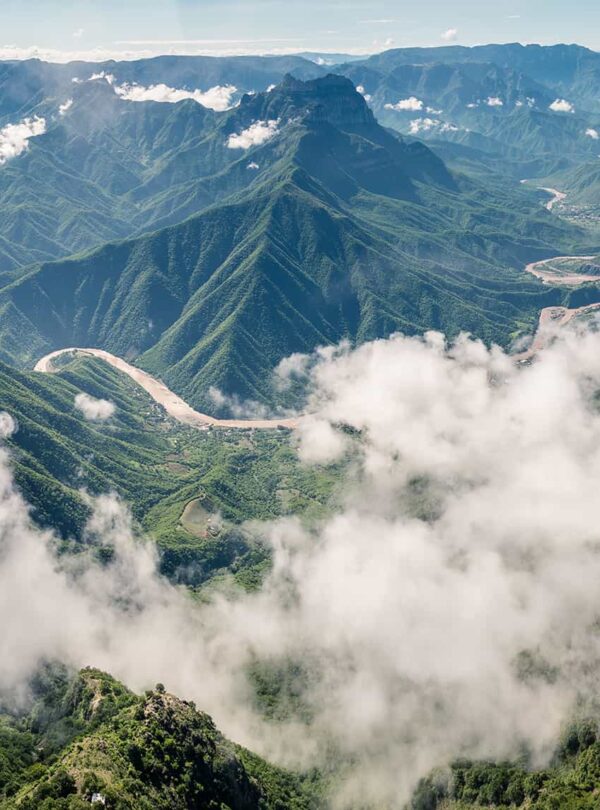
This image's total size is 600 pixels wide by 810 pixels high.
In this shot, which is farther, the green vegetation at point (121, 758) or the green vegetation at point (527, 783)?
the green vegetation at point (527, 783)

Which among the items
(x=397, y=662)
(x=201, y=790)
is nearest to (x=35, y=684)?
(x=201, y=790)

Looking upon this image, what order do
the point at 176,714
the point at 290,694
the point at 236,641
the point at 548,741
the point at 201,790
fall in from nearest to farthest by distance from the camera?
1. the point at 201,790
2. the point at 176,714
3. the point at 548,741
4. the point at 290,694
5. the point at 236,641

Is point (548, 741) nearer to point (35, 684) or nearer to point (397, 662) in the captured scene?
point (397, 662)

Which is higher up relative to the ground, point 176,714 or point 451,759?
point 176,714

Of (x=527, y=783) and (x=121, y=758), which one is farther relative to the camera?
(x=527, y=783)

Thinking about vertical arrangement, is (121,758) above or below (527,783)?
above

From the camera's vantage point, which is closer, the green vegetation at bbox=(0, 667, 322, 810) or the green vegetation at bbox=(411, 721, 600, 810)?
the green vegetation at bbox=(0, 667, 322, 810)

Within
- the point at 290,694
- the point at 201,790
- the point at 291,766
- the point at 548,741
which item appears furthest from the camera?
the point at 290,694

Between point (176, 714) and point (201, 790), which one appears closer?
point (201, 790)
